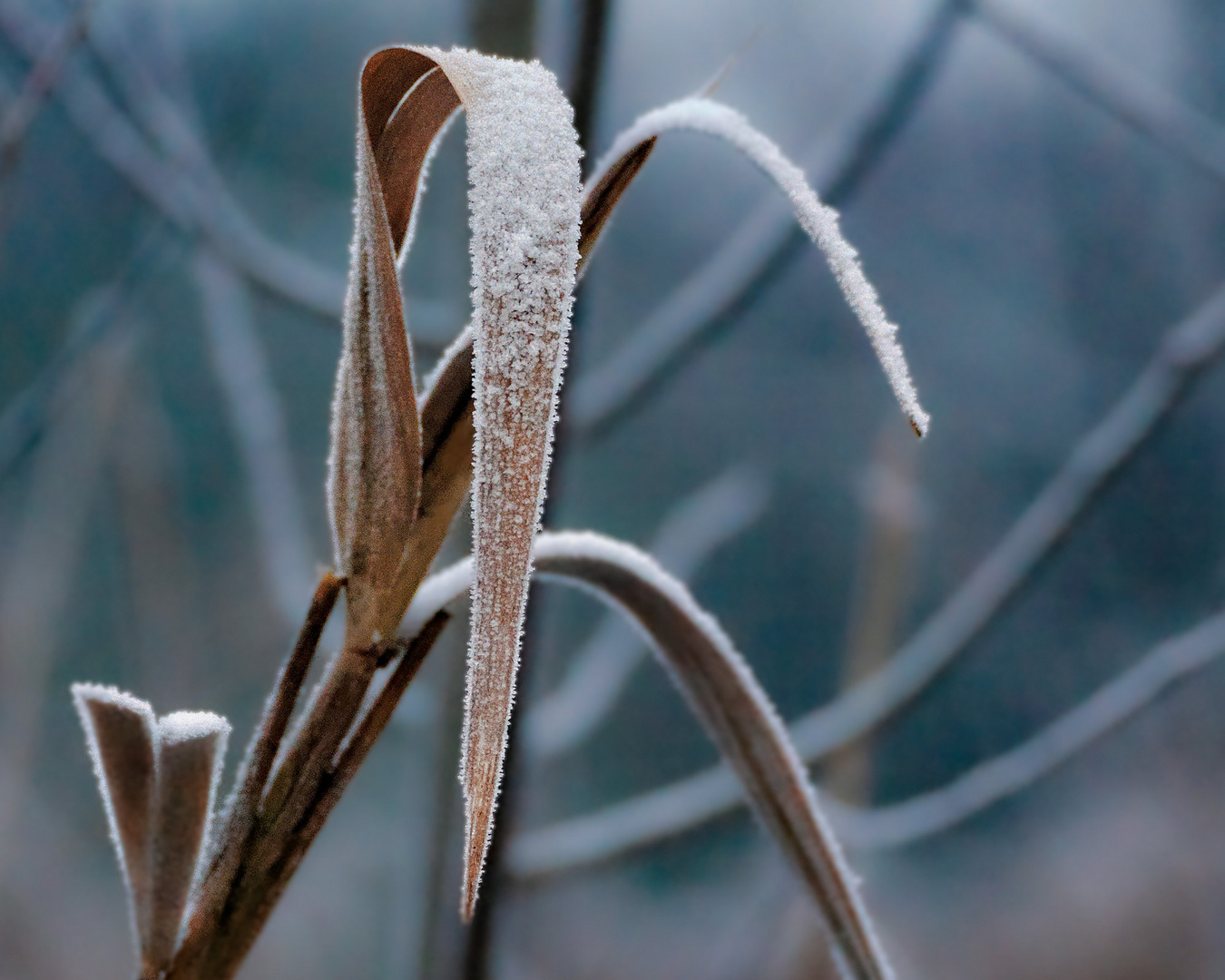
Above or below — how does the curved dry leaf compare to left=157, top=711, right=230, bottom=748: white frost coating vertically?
above

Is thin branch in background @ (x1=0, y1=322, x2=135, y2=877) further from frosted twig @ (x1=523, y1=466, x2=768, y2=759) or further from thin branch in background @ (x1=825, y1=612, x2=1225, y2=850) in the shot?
thin branch in background @ (x1=825, y1=612, x2=1225, y2=850)

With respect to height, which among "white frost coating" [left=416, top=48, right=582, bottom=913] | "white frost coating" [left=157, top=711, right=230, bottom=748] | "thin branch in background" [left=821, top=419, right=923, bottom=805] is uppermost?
"thin branch in background" [left=821, top=419, right=923, bottom=805]

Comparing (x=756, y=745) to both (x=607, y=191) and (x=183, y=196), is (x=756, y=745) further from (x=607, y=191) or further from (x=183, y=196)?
(x=183, y=196)

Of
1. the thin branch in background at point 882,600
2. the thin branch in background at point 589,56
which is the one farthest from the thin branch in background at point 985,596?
the thin branch in background at point 589,56

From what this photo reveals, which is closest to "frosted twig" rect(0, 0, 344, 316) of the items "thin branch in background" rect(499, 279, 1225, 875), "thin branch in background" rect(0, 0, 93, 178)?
"thin branch in background" rect(0, 0, 93, 178)

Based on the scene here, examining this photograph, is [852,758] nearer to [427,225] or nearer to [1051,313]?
[427,225]

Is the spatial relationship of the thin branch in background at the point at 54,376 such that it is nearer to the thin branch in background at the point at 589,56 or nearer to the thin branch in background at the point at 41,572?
the thin branch in background at the point at 41,572
